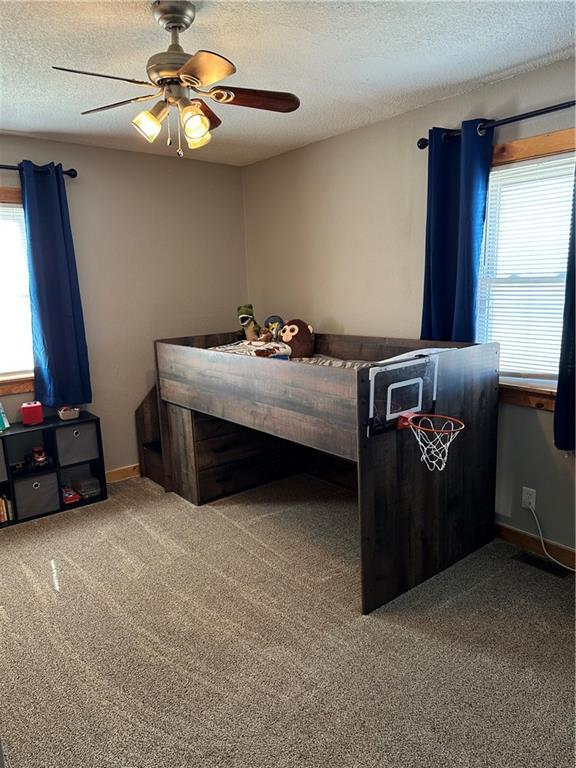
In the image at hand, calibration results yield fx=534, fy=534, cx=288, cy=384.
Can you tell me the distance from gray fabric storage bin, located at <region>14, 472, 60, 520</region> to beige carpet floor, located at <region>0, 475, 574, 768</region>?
293 millimetres

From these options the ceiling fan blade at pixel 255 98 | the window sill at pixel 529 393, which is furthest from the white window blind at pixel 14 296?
the window sill at pixel 529 393

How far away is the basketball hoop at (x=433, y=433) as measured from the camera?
2.23 m

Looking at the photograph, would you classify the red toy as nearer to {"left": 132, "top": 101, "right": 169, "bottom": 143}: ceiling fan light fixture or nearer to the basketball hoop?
{"left": 132, "top": 101, "right": 169, "bottom": 143}: ceiling fan light fixture

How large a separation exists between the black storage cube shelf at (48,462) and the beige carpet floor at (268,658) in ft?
1.08

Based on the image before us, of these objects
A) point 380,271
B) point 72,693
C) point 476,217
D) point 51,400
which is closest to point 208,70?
point 476,217

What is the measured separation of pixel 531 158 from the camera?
253 cm

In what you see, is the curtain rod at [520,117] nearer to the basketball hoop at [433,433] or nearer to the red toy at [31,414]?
the basketball hoop at [433,433]

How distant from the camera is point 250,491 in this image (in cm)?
360

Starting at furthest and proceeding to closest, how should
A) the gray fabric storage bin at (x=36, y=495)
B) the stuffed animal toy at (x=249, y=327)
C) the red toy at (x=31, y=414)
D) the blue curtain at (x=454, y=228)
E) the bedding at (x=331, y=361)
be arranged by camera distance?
1. the stuffed animal toy at (x=249, y=327)
2. the red toy at (x=31, y=414)
3. the gray fabric storage bin at (x=36, y=495)
4. the bedding at (x=331, y=361)
5. the blue curtain at (x=454, y=228)

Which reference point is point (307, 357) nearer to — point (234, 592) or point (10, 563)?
point (234, 592)

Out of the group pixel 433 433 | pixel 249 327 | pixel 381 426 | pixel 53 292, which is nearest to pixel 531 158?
pixel 433 433

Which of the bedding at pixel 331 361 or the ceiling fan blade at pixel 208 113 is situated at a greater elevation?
the ceiling fan blade at pixel 208 113

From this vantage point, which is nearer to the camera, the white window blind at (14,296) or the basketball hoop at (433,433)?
the basketball hoop at (433,433)

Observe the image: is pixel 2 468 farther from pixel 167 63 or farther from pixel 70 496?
pixel 167 63
